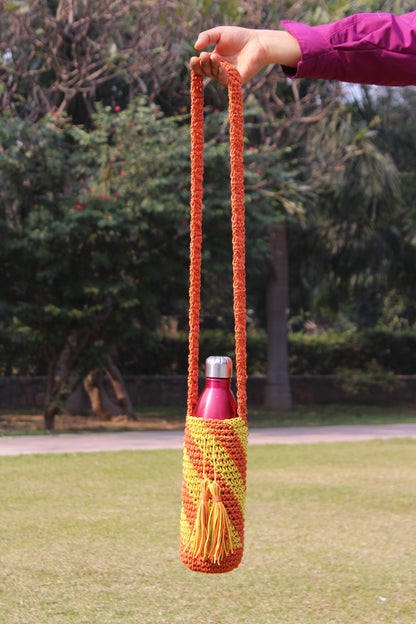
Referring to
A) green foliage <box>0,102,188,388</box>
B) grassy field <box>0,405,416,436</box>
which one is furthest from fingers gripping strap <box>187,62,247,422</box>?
grassy field <box>0,405,416,436</box>

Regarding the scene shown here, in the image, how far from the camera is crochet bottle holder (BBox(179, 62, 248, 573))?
236 centimetres

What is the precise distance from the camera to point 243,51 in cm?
251

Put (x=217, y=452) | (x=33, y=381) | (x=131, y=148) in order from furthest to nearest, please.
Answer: (x=33, y=381), (x=131, y=148), (x=217, y=452)

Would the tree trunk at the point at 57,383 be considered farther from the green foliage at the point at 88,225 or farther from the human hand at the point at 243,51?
the human hand at the point at 243,51

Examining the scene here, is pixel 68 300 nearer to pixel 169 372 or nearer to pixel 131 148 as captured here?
pixel 131 148

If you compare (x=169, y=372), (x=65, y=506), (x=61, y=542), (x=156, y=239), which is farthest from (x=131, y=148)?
(x=169, y=372)

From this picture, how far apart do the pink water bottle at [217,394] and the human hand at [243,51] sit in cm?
91

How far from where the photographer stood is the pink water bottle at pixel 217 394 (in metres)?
2.44

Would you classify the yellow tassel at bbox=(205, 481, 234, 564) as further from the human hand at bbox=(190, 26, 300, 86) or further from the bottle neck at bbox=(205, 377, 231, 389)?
the human hand at bbox=(190, 26, 300, 86)

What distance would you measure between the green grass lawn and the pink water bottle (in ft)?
5.38

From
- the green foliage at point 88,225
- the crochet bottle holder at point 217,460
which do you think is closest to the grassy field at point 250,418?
the green foliage at point 88,225

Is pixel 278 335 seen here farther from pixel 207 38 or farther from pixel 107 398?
pixel 207 38

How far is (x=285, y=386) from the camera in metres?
18.4

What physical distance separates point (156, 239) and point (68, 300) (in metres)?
1.72
